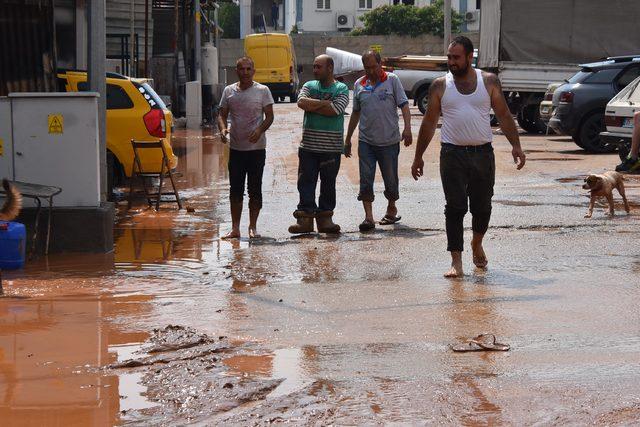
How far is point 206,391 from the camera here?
18.6 feet

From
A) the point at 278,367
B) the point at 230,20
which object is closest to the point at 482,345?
the point at 278,367

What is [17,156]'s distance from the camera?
1018cm

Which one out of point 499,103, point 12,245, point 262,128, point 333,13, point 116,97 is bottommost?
point 12,245

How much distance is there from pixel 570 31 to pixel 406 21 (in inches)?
2138

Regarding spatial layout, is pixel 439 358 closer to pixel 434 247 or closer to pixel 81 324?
pixel 81 324

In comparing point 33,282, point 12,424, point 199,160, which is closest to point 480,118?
point 33,282

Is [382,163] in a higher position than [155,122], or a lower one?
lower

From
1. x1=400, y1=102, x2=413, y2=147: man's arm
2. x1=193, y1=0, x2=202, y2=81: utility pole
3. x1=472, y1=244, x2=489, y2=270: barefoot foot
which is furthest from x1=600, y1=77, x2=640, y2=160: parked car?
x1=193, y1=0, x2=202, y2=81: utility pole

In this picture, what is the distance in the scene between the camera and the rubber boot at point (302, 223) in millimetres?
11469

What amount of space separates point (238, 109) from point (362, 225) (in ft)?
5.68

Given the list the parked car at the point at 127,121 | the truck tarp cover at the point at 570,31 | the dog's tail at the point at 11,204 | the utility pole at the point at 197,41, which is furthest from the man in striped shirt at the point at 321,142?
the utility pole at the point at 197,41

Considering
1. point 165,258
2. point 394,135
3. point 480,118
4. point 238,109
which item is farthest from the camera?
point 394,135

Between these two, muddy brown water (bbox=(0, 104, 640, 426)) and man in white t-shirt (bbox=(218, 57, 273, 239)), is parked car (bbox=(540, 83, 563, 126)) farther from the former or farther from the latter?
man in white t-shirt (bbox=(218, 57, 273, 239))

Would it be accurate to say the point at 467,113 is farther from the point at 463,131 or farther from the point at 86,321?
the point at 86,321
